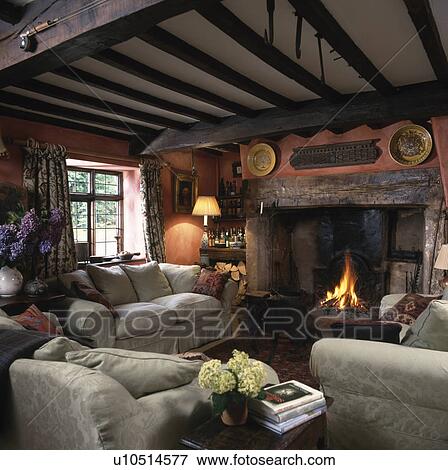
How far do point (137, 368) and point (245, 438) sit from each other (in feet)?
1.56

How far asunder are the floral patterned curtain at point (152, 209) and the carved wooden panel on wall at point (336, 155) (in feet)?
5.81

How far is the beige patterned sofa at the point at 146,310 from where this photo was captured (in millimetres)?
3566

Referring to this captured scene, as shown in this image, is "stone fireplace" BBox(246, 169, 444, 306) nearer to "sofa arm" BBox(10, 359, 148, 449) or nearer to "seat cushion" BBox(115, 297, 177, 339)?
"seat cushion" BBox(115, 297, 177, 339)

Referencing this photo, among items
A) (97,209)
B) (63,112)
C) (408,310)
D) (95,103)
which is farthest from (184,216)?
(408,310)

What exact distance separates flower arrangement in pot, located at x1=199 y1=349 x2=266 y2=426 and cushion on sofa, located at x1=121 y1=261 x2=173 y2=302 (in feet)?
10.1

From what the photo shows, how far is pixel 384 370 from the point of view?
210cm

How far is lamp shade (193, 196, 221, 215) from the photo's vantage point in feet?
20.2

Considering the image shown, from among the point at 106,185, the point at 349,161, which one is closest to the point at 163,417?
the point at 349,161

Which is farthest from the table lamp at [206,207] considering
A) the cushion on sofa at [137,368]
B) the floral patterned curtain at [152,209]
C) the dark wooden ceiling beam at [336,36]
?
the cushion on sofa at [137,368]

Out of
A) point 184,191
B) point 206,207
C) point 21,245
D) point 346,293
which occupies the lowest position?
point 346,293

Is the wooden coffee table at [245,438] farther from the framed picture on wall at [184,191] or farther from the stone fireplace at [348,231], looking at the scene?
the framed picture on wall at [184,191]

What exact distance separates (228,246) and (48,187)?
2752 millimetres

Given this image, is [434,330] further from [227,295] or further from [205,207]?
[205,207]

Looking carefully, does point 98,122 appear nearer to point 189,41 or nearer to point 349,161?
point 189,41
